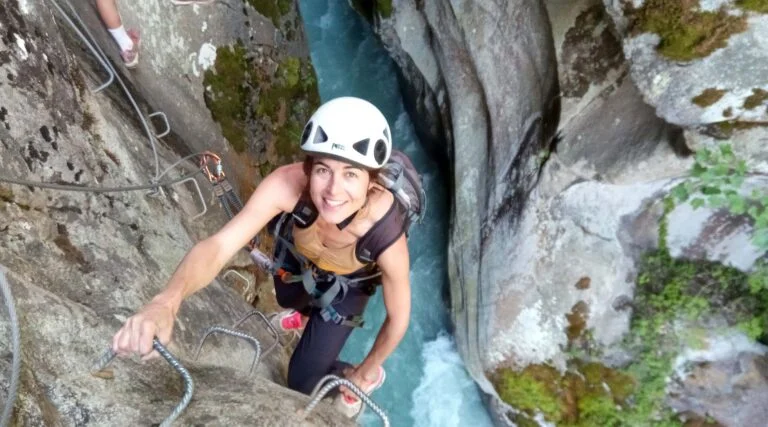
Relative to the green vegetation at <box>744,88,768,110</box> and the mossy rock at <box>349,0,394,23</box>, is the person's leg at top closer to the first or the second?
the mossy rock at <box>349,0,394,23</box>

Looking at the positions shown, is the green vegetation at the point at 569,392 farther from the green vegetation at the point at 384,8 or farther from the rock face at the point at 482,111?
the green vegetation at the point at 384,8

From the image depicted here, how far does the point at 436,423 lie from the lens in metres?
6.43

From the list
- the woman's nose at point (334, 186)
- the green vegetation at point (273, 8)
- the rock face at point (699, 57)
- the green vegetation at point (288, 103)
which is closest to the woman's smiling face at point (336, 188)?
the woman's nose at point (334, 186)

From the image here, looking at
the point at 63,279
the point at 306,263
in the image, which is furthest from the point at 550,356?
the point at 63,279

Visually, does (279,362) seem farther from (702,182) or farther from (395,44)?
(395,44)

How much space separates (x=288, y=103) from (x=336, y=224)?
3657 millimetres

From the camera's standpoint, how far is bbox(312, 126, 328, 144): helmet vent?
9.29 feet

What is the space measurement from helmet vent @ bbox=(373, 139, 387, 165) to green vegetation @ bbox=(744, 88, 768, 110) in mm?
2551

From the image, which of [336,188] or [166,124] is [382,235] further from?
[166,124]

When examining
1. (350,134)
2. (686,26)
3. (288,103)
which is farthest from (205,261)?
(288,103)

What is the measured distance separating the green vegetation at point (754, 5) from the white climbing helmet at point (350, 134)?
2.43m

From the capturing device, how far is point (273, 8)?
636 cm

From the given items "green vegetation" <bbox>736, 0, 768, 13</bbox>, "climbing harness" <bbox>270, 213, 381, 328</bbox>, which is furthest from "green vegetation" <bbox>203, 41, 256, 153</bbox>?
"green vegetation" <bbox>736, 0, 768, 13</bbox>

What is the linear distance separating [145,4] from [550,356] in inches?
184
